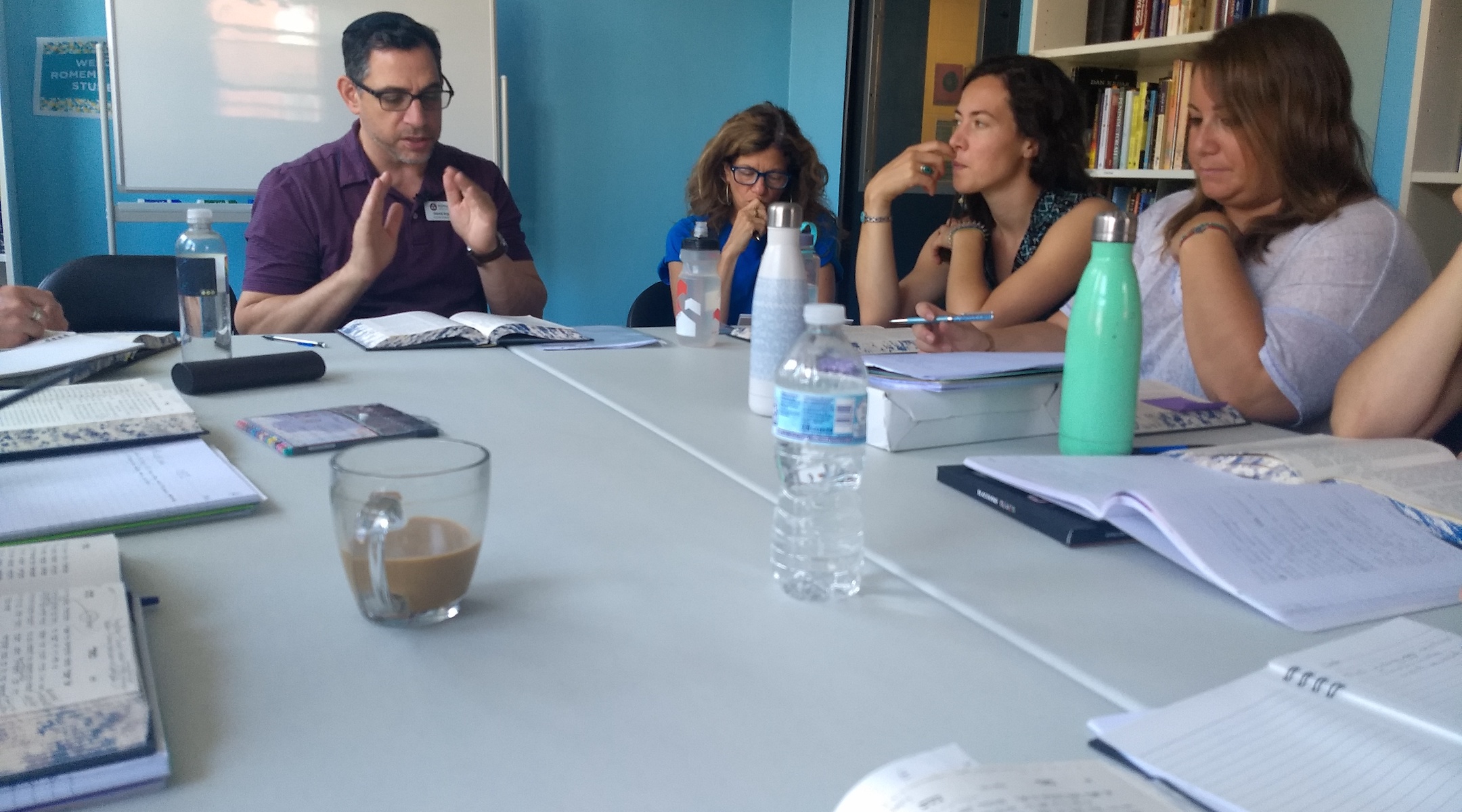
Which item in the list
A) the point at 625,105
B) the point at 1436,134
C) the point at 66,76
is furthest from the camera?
the point at 625,105

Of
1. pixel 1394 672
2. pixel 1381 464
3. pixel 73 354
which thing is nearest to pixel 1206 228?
pixel 1381 464

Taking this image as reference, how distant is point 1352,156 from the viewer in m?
1.58

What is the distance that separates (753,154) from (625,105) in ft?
5.56

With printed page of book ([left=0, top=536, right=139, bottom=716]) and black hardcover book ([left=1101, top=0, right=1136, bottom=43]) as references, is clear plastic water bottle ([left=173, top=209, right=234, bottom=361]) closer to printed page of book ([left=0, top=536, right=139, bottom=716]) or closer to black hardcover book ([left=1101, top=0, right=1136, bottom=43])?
printed page of book ([left=0, top=536, right=139, bottom=716])

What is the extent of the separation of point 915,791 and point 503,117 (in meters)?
3.66

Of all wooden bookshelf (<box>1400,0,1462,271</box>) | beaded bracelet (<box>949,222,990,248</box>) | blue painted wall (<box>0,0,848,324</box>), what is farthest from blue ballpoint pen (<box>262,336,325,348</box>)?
wooden bookshelf (<box>1400,0,1462,271</box>)

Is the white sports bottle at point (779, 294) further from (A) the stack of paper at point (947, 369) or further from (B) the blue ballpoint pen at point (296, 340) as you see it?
(B) the blue ballpoint pen at point (296, 340)

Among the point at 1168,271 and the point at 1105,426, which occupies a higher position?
the point at 1168,271

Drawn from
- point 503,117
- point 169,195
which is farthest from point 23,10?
point 503,117

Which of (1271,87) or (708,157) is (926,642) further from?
(708,157)

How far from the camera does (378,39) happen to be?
2.44m

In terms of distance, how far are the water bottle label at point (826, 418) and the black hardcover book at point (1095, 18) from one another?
9.29ft

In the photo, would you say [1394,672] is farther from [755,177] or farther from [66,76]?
[66,76]

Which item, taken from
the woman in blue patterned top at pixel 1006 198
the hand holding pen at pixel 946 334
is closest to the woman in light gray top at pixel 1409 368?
the hand holding pen at pixel 946 334
